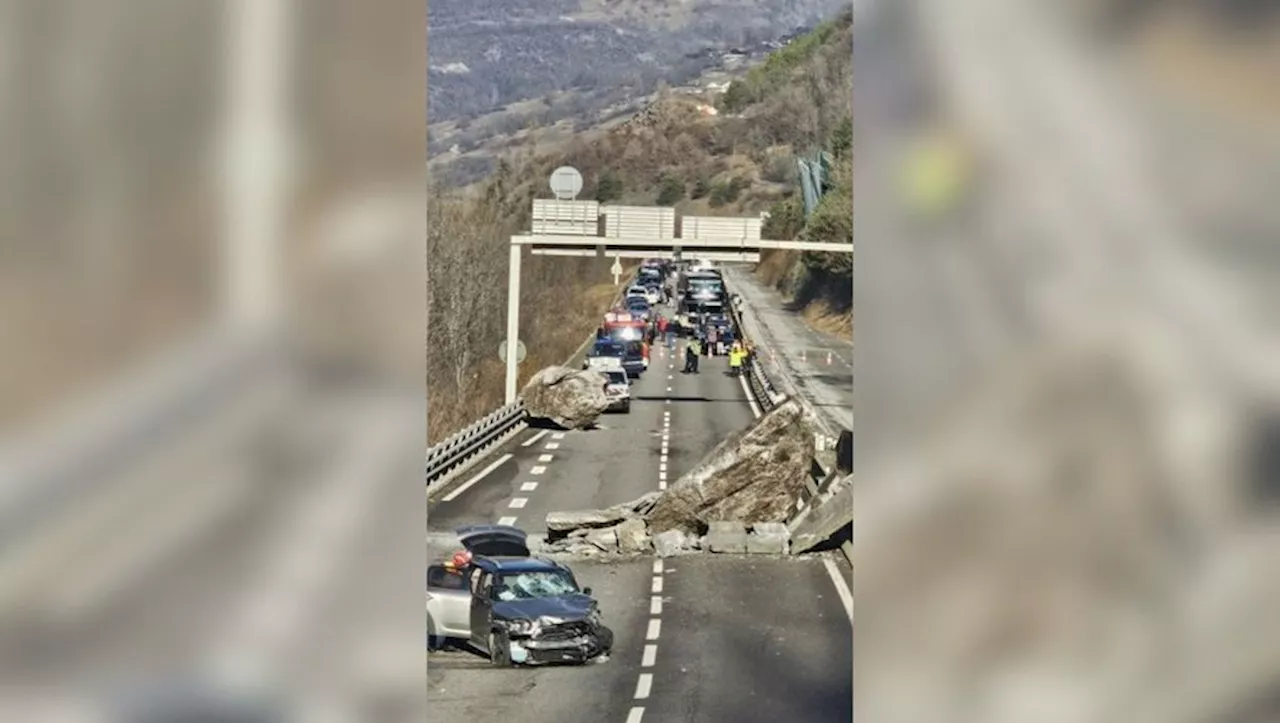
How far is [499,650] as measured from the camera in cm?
486

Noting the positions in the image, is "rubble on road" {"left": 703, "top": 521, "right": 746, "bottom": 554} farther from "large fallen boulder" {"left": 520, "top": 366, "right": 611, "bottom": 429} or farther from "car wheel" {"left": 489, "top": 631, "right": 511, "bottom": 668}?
"car wheel" {"left": 489, "top": 631, "right": 511, "bottom": 668}

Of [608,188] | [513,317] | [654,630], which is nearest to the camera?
[654,630]

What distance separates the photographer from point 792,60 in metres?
12.0

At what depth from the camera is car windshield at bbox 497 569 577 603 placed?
505 cm

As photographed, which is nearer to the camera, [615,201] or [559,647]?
[559,647]

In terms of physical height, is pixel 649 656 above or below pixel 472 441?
below

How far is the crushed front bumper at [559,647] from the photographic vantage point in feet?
15.7

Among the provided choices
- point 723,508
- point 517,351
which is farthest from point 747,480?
point 517,351

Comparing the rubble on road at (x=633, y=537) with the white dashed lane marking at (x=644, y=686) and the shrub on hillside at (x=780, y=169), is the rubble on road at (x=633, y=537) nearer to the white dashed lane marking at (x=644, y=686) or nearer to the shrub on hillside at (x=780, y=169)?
the white dashed lane marking at (x=644, y=686)

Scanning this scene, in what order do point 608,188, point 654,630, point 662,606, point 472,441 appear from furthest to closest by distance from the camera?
point 608,188 → point 472,441 → point 662,606 → point 654,630

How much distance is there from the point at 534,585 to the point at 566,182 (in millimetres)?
4837

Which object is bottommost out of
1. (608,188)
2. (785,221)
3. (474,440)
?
(474,440)

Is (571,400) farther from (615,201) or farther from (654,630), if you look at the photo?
(654,630)
